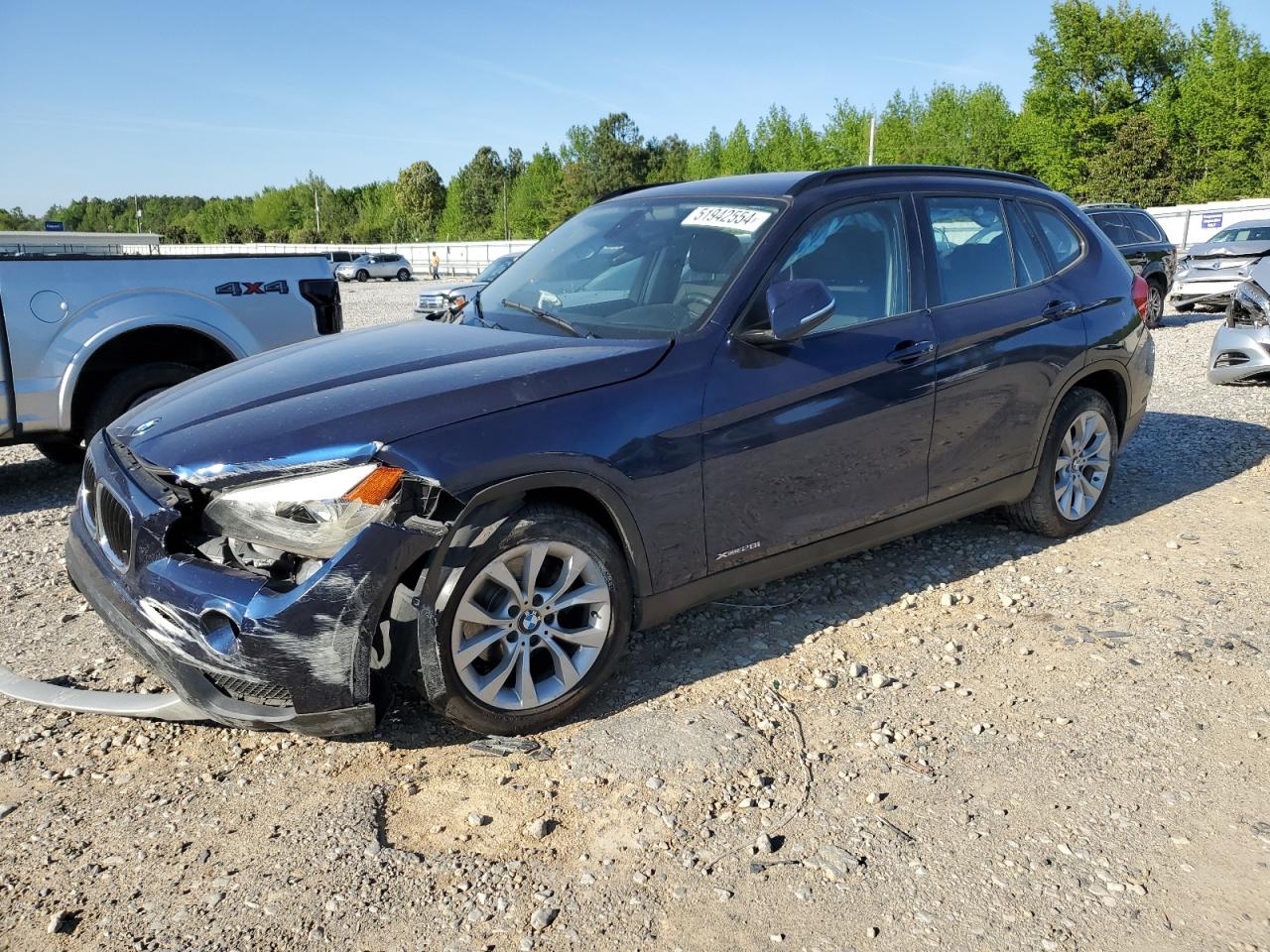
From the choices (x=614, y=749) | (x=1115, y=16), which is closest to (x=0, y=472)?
(x=614, y=749)

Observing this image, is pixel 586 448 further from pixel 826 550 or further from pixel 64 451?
pixel 64 451

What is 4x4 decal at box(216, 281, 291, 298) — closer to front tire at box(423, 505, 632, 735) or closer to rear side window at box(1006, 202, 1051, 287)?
front tire at box(423, 505, 632, 735)

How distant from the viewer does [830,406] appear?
12.7ft

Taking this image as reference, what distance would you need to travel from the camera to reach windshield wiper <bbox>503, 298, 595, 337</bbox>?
3.83 meters

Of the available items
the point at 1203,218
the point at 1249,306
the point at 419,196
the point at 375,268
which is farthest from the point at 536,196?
the point at 1249,306

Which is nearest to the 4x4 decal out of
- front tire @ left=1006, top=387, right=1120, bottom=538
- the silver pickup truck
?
the silver pickup truck

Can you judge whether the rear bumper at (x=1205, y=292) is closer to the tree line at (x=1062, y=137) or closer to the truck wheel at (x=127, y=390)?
the truck wheel at (x=127, y=390)

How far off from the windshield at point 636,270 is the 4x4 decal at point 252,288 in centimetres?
259

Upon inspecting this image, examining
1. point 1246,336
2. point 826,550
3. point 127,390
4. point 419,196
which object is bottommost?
point 826,550

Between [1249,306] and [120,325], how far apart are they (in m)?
9.08

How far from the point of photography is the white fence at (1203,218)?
34.9 m

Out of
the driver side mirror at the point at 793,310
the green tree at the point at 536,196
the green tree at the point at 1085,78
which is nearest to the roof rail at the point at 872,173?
the driver side mirror at the point at 793,310

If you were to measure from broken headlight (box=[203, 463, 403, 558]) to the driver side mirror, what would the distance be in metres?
1.45

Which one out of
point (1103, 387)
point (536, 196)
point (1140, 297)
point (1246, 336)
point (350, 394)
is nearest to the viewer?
point (350, 394)
